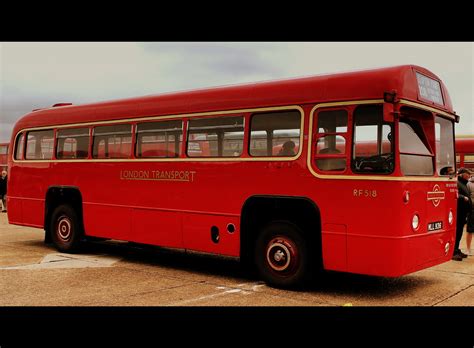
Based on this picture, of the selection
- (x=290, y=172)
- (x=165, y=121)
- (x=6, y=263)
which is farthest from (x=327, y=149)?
(x=6, y=263)

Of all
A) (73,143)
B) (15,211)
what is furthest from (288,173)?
(15,211)

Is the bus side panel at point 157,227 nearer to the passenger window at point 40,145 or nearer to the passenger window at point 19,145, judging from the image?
the passenger window at point 40,145

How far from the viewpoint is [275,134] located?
7.91 meters

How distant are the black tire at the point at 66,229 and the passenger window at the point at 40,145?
1.22 metres

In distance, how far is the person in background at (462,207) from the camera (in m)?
10.7

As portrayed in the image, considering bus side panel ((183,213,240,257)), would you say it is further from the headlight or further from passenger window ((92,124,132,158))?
the headlight

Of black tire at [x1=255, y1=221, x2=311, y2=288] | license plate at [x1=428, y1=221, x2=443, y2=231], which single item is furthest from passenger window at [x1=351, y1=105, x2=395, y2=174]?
black tire at [x1=255, y1=221, x2=311, y2=288]

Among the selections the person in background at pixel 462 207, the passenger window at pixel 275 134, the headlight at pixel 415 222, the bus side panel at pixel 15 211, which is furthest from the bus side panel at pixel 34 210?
the person in background at pixel 462 207

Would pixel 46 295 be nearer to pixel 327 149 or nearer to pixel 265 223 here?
pixel 265 223

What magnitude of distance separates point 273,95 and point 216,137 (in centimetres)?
119

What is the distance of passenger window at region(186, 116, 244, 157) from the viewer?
8.38 metres

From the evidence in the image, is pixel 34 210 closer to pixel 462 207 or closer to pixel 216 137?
pixel 216 137

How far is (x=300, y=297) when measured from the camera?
734 centimetres
